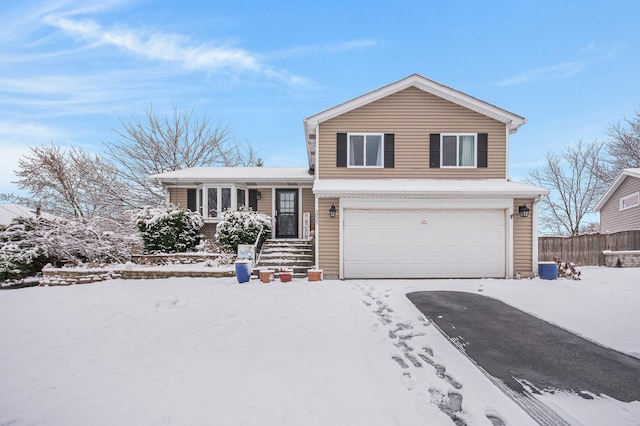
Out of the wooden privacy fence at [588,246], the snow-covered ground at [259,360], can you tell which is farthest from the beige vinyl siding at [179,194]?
the wooden privacy fence at [588,246]

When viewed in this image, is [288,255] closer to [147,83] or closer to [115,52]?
[115,52]

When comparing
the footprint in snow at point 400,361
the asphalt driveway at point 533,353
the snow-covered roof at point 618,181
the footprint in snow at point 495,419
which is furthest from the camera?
the snow-covered roof at point 618,181

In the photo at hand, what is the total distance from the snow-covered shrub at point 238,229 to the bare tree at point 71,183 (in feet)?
40.0

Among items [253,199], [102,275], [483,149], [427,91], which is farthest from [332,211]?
[102,275]

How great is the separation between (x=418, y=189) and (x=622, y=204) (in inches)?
645

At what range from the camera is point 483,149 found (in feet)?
34.8

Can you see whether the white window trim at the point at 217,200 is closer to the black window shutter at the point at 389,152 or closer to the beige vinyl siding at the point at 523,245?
the black window shutter at the point at 389,152

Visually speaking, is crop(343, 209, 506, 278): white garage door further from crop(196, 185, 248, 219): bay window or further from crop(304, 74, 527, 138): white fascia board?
crop(196, 185, 248, 219): bay window

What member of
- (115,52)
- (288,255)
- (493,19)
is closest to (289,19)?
(115,52)

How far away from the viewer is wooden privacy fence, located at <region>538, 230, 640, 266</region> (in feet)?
46.6

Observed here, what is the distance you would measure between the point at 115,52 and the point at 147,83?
18.2 ft

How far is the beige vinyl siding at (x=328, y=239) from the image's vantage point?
9.80 meters

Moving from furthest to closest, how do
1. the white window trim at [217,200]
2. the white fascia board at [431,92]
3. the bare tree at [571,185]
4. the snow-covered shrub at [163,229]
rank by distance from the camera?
the bare tree at [571,185], the white window trim at [217,200], the snow-covered shrub at [163,229], the white fascia board at [431,92]

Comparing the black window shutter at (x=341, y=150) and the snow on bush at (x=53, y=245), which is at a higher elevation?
the black window shutter at (x=341, y=150)
